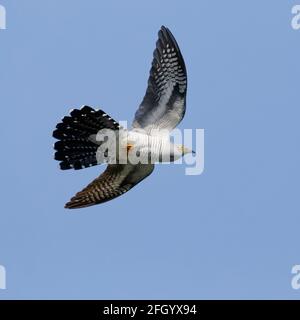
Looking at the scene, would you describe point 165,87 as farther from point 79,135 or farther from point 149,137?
point 79,135

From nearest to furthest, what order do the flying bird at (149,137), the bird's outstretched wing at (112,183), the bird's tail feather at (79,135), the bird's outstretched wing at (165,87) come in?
1. the bird's tail feather at (79,135)
2. the flying bird at (149,137)
3. the bird's outstretched wing at (112,183)
4. the bird's outstretched wing at (165,87)

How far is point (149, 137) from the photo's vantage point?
11938 mm

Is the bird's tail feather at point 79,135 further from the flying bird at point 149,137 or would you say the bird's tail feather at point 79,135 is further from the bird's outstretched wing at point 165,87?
the bird's outstretched wing at point 165,87

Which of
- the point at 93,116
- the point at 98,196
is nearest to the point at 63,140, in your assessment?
the point at 93,116

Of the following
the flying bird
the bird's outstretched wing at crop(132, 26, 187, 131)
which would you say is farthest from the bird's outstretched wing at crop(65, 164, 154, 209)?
the bird's outstretched wing at crop(132, 26, 187, 131)

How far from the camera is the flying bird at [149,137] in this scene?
11.7 m

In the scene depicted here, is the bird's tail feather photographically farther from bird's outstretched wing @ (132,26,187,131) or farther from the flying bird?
bird's outstretched wing @ (132,26,187,131)

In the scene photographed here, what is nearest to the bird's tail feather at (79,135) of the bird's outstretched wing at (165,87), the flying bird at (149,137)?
the flying bird at (149,137)

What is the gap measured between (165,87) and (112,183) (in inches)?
60.8

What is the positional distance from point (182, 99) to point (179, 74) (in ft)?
1.18

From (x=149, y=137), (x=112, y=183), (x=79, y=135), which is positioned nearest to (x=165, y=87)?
(x=149, y=137)

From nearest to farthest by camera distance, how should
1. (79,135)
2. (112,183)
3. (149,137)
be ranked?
1. (79,135)
2. (149,137)
3. (112,183)

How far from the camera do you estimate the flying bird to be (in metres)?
11.7
